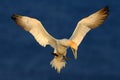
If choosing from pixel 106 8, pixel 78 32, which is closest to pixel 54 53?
pixel 78 32

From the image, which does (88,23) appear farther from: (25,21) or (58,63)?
(25,21)

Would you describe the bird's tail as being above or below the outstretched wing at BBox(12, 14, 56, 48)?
below

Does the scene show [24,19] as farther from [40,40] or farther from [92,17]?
[92,17]

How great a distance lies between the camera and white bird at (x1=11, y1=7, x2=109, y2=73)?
16.0 meters

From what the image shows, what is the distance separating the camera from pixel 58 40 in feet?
53.1

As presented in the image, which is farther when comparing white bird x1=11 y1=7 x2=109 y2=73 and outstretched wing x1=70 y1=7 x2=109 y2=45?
outstretched wing x1=70 y1=7 x2=109 y2=45

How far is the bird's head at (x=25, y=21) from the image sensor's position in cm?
1669

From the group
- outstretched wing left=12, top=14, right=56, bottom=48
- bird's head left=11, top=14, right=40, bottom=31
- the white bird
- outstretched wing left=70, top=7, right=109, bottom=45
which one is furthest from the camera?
outstretched wing left=70, top=7, right=109, bottom=45

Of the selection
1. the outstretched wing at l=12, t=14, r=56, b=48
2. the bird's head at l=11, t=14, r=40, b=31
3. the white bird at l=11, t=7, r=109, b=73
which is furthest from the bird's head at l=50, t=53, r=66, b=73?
the bird's head at l=11, t=14, r=40, b=31

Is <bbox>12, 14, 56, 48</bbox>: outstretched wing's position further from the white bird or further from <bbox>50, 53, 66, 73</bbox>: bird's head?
<bbox>50, 53, 66, 73</bbox>: bird's head

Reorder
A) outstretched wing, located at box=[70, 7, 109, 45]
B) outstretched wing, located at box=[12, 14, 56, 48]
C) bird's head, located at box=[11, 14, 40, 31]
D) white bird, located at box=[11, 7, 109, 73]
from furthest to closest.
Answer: outstretched wing, located at box=[70, 7, 109, 45] → bird's head, located at box=[11, 14, 40, 31] → outstretched wing, located at box=[12, 14, 56, 48] → white bird, located at box=[11, 7, 109, 73]

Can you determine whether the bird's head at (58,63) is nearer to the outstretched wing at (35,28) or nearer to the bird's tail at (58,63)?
the bird's tail at (58,63)

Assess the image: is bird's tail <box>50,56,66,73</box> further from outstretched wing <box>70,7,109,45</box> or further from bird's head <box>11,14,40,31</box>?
bird's head <box>11,14,40,31</box>

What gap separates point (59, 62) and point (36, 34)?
1.42 m
